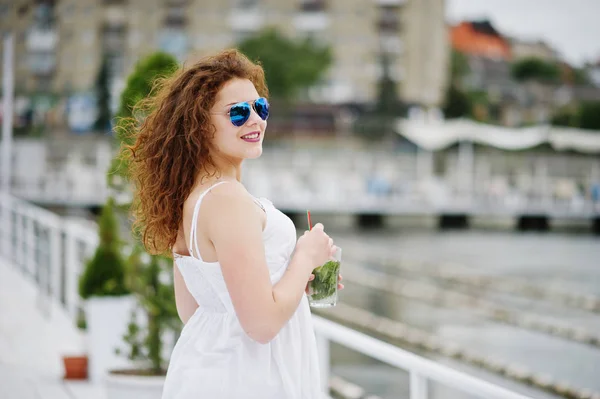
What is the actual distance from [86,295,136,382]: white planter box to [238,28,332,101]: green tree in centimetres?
5820

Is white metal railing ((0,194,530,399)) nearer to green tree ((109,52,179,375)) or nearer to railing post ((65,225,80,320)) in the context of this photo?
railing post ((65,225,80,320))

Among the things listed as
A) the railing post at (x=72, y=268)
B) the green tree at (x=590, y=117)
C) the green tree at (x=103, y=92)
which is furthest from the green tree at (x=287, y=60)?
the railing post at (x=72, y=268)

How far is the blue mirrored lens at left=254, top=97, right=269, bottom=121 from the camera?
2.04 meters

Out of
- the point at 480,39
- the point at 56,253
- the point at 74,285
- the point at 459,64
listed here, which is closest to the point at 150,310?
the point at 74,285

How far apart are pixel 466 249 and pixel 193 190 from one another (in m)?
27.1

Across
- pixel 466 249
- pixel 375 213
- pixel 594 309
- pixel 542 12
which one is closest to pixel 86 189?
pixel 375 213

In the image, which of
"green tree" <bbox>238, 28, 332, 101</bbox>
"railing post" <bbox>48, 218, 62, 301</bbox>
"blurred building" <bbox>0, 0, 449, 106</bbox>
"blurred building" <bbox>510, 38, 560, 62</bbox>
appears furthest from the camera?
"blurred building" <bbox>510, 38, 560, 62</bbox>

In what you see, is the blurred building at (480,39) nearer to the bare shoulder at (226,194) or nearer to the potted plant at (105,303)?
the potted plant at (105,303)

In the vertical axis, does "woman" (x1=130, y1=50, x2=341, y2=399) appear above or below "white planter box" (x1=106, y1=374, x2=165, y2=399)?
above

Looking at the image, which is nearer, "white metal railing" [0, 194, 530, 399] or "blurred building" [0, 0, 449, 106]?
"white metal railing" [0, 194, 530, 399]

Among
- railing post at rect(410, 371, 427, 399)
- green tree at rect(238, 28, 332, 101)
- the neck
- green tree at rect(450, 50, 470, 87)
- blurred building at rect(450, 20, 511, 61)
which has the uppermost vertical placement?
blurred building at rect(450, 20, 511, 61)

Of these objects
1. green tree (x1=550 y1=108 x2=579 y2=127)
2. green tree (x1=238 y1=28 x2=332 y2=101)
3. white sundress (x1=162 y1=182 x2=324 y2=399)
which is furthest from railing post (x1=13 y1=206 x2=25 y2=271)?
green tree (x1=550 y1=108 x2=579 y2=127)

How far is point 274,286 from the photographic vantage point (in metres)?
1.94

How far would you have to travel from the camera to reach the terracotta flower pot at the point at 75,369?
5602mm
